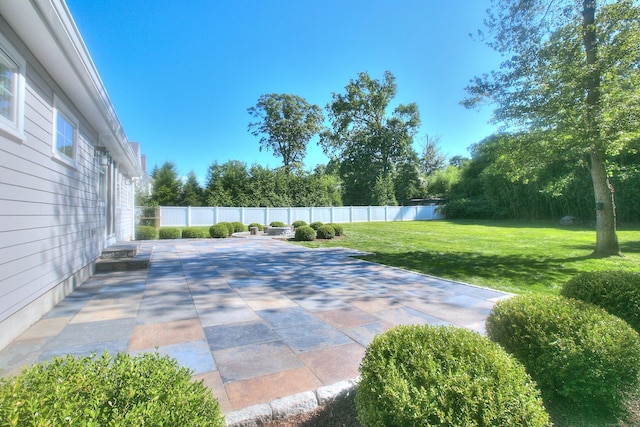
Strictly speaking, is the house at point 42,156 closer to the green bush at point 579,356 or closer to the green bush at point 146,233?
the green bush at point 579,356

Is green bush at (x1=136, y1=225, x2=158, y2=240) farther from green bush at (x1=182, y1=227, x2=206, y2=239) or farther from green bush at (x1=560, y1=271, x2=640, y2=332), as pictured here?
green bush at (x1=560, y1=271, x2=640, y2=332)

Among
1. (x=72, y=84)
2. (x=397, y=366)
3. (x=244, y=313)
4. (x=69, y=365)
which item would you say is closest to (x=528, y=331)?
(x=397, y=366)

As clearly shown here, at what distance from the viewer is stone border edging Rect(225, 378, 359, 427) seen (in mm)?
1751

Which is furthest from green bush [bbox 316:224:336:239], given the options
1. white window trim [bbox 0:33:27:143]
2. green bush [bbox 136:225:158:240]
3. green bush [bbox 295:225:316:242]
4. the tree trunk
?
white window trim [bbox 0:33:27:143]

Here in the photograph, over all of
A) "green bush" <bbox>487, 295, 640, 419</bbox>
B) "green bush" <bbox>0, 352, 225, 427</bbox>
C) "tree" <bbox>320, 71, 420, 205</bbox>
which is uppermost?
"tree" <bbox>320, 71, 420, 205</bbox>

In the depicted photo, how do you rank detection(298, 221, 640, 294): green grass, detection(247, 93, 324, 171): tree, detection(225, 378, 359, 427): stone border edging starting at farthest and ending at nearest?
detection(247, 93, 324, 171): tree < detection(298, 221, 640, 294): green grass < detection(225, 378, 359, 427): stone border edging

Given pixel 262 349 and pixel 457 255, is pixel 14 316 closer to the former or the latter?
pixel 262 349

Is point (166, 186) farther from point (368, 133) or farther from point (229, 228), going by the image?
point (368, 133)

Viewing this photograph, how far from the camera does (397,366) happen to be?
1488mm

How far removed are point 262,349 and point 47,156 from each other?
3.36 metres

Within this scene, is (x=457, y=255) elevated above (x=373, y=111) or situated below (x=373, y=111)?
below

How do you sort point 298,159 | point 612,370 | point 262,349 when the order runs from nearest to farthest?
point 612,370 → point 262,349 → point 298,159

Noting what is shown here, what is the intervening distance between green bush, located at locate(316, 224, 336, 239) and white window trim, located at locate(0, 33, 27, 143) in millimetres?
10342

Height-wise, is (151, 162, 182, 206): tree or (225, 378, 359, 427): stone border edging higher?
(151, 162, 182, 206): tree
